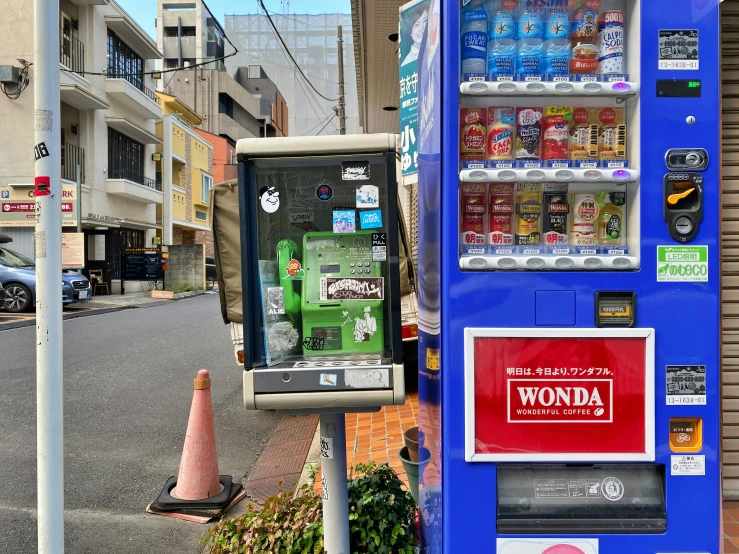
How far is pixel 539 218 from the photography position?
7.27 ft

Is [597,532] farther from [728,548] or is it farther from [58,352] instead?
[58,352]

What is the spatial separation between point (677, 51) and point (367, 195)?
1303 millimetres

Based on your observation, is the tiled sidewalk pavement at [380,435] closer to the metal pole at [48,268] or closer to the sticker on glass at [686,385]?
the metal pole at [48,268]

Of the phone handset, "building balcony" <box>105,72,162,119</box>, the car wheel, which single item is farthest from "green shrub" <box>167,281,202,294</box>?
the phone handset

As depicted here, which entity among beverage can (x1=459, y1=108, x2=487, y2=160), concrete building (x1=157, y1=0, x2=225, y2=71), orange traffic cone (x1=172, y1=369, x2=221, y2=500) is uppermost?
concrete building (x1=157, y1=0, x2=225, y2=71)

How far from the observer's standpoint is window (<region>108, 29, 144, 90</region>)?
25.4m

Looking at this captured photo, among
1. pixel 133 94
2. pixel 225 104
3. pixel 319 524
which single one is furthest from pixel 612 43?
pixel 225 104

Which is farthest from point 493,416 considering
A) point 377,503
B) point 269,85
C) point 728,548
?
point 269,85

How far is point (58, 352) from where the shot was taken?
98.8 inches

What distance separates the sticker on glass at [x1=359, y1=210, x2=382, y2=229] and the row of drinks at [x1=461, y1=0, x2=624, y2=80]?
2.21ft

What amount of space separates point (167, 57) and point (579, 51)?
57.3 m

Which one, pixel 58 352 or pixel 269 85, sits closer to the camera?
pixel 58 352

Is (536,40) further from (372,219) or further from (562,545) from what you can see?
(562,545)

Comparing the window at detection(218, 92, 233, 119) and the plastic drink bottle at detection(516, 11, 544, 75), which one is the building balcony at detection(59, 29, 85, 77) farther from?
the window at detection(218, 92, 233, 119)
